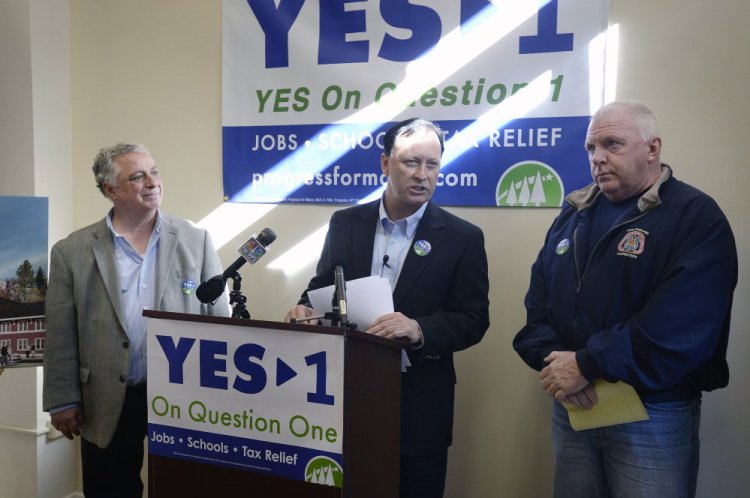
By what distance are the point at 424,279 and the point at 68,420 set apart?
143 cm

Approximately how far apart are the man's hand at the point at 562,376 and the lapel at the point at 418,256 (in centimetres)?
50

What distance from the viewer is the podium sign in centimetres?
155

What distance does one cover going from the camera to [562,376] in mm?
1916

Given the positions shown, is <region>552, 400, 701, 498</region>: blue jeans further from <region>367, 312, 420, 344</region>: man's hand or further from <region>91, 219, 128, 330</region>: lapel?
<region>91, 219, 128, 330</region>: lapel

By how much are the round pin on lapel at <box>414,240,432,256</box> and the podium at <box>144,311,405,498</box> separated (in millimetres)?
467

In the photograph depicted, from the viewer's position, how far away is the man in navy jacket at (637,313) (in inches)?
70.2

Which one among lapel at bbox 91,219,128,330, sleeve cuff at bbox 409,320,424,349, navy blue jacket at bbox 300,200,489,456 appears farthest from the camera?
lapel at bbox 91,219,128,330

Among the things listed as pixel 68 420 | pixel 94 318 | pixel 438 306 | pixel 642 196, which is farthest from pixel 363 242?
pixel 68 420

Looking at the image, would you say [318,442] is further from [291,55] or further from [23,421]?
[23,421]

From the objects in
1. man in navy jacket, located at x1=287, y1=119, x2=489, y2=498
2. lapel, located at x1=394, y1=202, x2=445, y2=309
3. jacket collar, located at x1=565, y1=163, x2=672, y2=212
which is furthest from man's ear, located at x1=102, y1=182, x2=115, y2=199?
jacket collar, located at x1=565, y1=163, x2=672, y2=212

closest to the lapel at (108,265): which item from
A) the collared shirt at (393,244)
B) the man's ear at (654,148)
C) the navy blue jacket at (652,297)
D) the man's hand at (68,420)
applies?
the man's hand at (68,420)

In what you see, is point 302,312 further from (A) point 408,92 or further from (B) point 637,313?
(A) point 408,92

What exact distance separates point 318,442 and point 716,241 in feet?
3.96

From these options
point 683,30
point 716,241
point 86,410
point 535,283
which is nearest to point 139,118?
point 86,410
